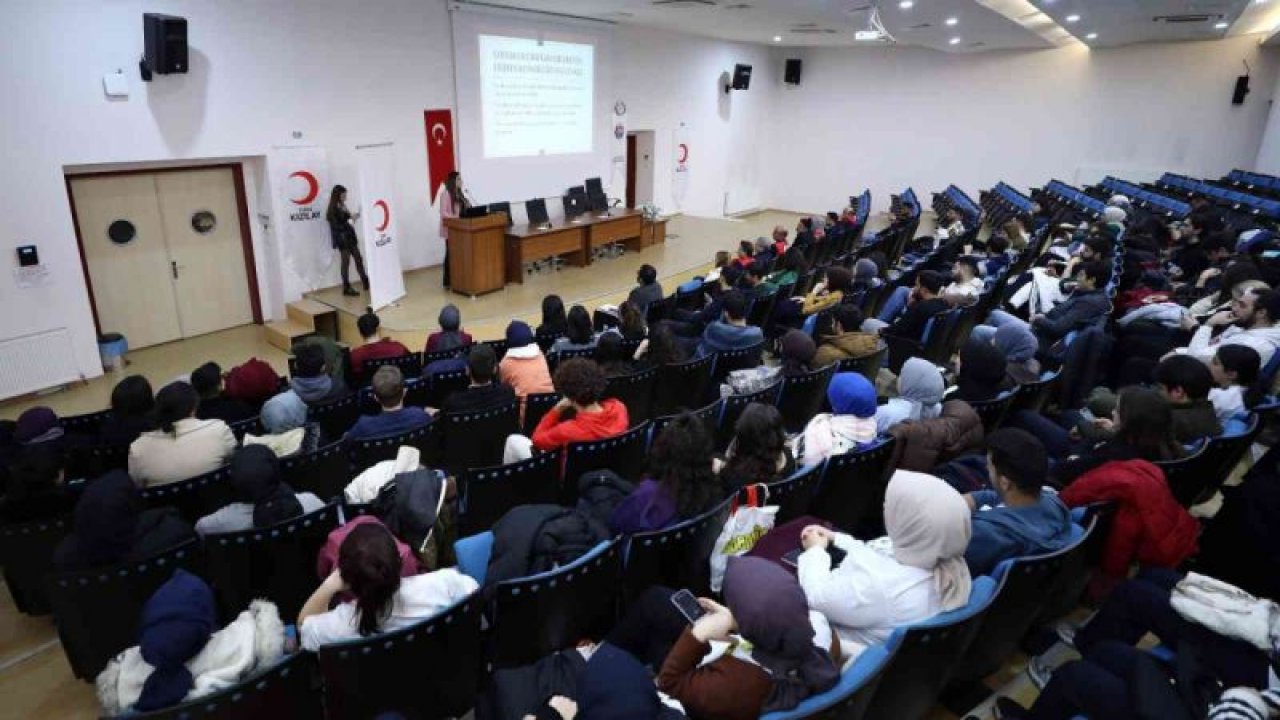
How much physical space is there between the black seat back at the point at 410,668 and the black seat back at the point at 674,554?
53 cm

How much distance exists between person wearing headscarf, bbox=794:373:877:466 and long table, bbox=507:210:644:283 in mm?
6927

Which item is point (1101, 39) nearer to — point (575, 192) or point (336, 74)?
point (575, 192)

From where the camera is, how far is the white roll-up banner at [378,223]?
7.86 meters

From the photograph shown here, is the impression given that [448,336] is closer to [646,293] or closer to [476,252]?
[646,293]

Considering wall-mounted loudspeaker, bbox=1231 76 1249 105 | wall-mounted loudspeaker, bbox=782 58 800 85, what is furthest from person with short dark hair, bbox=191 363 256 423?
wall-mounted loudspeaker, bbox=1231 76 1249 105

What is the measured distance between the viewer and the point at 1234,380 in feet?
11.8

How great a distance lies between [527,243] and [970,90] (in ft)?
37.0

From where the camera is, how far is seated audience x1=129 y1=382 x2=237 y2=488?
3.16m

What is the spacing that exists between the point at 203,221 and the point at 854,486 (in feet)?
25.1

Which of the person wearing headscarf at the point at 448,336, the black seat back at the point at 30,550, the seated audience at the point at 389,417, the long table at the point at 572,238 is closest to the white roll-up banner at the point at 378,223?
the long table at the point at 572,238

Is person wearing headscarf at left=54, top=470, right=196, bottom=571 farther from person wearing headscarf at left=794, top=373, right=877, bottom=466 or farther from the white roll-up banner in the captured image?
the white roll-up banner

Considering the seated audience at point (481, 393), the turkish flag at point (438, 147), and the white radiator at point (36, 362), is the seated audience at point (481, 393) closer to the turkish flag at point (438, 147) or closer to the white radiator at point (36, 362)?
the white radiator at point (36, 362)

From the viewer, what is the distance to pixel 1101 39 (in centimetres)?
1258

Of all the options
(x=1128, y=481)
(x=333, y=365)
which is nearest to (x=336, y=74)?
(x=333, y=365)
